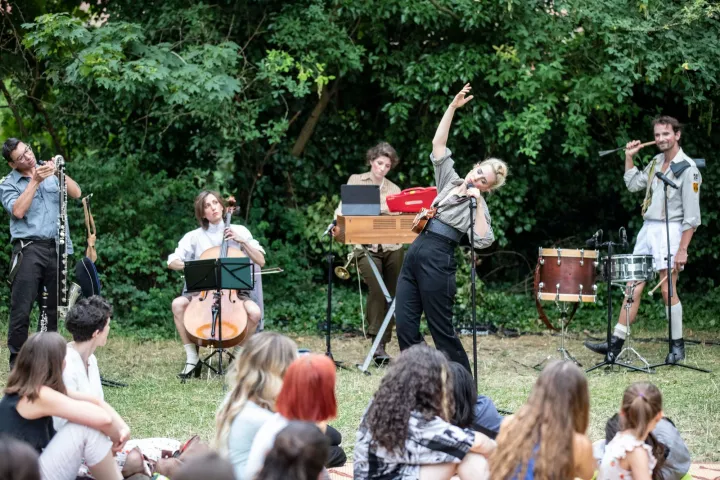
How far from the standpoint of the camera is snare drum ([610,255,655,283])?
24.5 ft

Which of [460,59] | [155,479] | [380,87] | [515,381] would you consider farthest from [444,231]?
[380,87]

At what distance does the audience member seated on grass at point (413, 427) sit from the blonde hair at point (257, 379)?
1.38ft

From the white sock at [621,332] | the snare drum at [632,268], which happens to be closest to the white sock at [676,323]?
the white sock at [621,332]

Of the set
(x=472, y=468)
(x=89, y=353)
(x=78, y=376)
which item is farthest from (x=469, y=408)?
(x=89, y=353)

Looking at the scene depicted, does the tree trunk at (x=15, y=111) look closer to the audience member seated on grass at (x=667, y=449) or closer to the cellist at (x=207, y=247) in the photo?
the cellist at (x=207, y=247)

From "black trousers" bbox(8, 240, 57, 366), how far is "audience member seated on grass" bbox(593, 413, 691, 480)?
4426 mm

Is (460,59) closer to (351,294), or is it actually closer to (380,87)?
(380,87)

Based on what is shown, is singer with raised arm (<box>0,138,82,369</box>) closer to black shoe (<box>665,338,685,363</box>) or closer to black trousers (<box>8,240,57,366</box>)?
black trousers (<box>8,240,57,366</box>)

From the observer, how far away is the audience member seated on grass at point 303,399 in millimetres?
3545

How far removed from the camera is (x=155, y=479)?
14.1 feet

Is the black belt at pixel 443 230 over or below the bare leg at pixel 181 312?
over

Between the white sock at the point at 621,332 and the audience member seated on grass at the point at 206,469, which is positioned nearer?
the audience member seated on grass at the point at 206,469

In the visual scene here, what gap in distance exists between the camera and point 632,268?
24.5 feet

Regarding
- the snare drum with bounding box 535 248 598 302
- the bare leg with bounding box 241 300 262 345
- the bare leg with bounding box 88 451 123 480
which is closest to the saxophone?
the bare leg with bounding box 241 300 262 345
